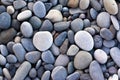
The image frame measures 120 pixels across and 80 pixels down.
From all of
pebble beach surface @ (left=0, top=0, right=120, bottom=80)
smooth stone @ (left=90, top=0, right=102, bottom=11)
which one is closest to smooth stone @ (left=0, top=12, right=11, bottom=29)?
pebble beach surface @ (left=0, top=0, right=120, bottom=80)

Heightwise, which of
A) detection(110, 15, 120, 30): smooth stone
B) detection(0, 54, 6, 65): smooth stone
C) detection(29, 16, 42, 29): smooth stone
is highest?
detection(29, 16, 42, 29): smooth stone

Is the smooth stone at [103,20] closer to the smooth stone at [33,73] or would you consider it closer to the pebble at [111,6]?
the pebble at [111,6]

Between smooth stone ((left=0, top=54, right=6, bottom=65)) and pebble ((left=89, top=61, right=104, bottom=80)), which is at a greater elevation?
smooth stone ((left=0, top=54, right=6, bottom=65))

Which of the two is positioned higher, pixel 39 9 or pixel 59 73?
pixel 39 9

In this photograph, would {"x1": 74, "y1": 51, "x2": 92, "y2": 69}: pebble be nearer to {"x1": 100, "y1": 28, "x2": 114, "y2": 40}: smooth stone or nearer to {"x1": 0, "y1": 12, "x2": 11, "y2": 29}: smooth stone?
{"x1": 100, "y1": 28, "x2": 114, "y2": 40}: smooth stone

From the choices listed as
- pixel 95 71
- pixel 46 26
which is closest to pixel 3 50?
pixel 46 26

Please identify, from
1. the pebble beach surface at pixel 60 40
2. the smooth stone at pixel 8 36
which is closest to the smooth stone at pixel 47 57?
the pebble beach surface at pixel 60 40

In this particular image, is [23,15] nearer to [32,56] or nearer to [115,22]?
[32,56]
